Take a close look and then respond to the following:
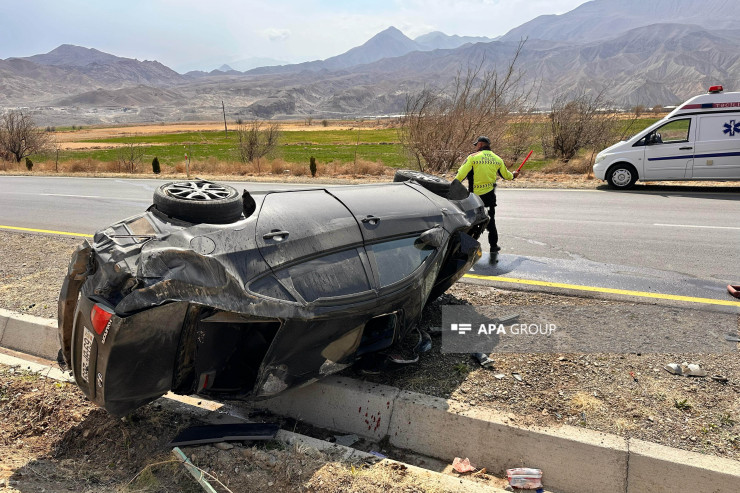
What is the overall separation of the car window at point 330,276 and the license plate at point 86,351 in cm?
113

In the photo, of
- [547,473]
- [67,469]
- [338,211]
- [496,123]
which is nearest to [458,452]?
[547,473]

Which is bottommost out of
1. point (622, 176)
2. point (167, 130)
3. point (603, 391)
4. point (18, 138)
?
point (603, 391)

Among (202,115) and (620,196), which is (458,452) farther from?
(202,115)

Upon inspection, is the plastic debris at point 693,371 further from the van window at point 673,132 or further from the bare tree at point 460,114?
the bare tree at point 460,114

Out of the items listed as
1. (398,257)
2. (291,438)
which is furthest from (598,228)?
(291,438)

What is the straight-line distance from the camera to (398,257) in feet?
12.9

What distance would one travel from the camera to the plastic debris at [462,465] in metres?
3.48

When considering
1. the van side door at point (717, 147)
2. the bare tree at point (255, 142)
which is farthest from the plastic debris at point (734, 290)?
→ the bare tree at point (255, 142)

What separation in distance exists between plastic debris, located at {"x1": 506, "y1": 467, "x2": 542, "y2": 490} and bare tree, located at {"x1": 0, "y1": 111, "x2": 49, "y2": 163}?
37.7m

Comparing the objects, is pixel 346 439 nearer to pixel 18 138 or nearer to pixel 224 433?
pixel 224 433

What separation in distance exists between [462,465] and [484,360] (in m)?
1.06

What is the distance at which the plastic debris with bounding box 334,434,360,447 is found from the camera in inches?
152

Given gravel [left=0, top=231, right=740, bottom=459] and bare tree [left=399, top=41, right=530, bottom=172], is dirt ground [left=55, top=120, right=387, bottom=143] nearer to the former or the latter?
bare tree [left=399, top=41, right=530, bottom=172]

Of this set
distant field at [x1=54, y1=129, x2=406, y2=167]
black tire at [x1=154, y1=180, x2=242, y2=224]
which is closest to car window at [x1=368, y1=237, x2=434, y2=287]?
black tire at [x1=154, y1=180, x2=242, y2=224]
